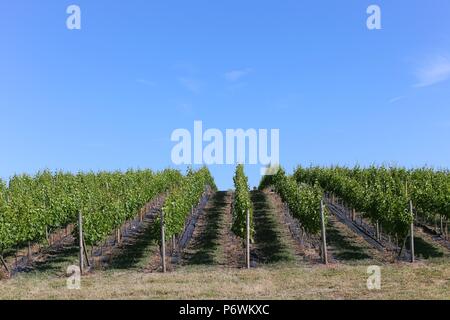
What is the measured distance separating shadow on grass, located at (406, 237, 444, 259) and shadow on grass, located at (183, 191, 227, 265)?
850 centimetres

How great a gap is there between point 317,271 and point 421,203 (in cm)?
1114

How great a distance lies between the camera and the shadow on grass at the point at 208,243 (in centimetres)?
2144

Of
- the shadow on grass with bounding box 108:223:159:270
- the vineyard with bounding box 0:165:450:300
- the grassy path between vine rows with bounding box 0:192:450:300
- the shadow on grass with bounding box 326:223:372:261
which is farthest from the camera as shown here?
the shadow on grass with bounding box 326:223:372:261

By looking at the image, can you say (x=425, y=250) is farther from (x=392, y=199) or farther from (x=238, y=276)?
(x=238, y=276)

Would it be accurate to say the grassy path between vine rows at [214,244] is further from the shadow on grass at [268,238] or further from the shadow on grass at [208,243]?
the shadow on grass at [268,238]

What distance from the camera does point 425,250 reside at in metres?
22.5

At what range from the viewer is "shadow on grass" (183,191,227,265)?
70.3 feet

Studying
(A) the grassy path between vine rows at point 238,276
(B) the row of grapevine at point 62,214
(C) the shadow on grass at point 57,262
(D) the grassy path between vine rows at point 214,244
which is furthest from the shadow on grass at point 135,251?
(C) the shadow on grass at point 57,262

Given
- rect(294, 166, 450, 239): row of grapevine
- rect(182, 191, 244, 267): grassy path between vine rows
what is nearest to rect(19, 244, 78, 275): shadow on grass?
rect(182, 191, 244, 267): grassy path between vine rows

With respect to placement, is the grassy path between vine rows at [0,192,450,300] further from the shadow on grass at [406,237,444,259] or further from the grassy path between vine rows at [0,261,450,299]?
the shadow on grass at [406,237,444,259]

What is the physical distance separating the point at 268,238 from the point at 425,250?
7199 mm

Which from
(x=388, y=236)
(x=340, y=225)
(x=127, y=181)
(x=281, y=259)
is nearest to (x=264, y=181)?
(x=127, y=181)

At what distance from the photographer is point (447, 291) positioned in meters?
15.3

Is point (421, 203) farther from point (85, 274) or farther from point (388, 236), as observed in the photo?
point (85, 274)
